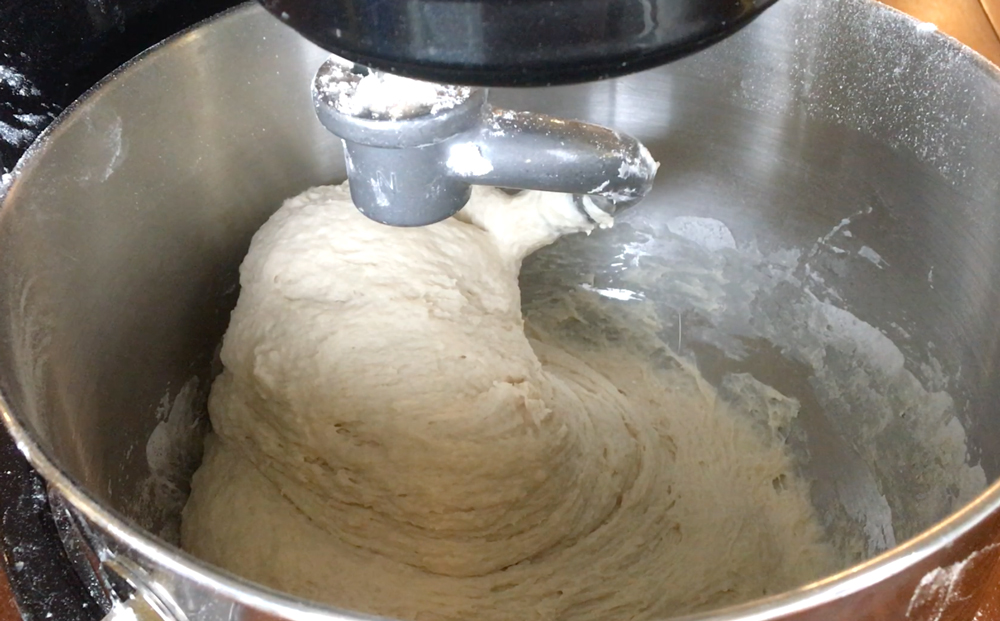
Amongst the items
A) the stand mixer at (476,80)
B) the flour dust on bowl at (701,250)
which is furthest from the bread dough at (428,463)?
the stand mixer at (476,80)

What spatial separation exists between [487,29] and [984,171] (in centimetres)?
59

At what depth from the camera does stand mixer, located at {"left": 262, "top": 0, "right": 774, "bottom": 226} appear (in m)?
0.38

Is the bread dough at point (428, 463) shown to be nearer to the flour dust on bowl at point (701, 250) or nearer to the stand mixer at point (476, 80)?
the flour dust on bowl at point (701, 250)

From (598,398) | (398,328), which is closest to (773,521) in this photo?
(598,398)

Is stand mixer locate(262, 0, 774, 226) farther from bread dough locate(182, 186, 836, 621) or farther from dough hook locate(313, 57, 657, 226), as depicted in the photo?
bread dough locate(182, 186, 836, 621)

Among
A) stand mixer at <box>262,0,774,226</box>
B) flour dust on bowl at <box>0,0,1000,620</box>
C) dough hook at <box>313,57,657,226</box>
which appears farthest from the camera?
flour dust on bowl at <box>0,0,1000,620</box>

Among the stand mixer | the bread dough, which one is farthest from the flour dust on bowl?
the stand mixer

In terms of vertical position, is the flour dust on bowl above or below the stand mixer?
below

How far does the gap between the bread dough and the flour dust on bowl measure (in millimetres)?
65

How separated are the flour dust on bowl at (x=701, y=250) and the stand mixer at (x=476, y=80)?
191 mm

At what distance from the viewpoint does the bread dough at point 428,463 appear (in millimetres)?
832

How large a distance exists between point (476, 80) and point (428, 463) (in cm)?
50

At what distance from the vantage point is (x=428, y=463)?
828mm

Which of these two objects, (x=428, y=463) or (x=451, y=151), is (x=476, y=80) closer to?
(x=451, y=151)
